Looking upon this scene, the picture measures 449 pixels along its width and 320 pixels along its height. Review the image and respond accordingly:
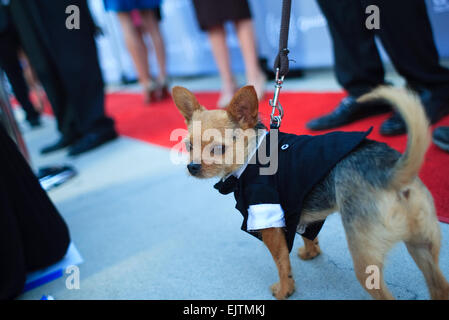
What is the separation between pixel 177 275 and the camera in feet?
4.29

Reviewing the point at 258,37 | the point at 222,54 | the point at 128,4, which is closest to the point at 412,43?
the point at 222,54

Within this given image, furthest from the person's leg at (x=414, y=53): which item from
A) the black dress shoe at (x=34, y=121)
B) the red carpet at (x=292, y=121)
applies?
the black dress shoe at (x=34, y=121)

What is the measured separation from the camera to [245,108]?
108 centimetres

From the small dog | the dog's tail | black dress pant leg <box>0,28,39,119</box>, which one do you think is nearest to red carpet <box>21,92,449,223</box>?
the small dog

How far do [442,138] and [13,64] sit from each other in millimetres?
4691

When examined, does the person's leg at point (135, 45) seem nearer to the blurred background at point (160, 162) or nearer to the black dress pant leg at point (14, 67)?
the blurred background at point (160, 162)

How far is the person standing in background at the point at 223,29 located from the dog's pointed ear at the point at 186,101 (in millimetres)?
1862

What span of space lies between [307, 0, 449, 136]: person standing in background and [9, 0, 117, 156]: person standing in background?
6.39ft

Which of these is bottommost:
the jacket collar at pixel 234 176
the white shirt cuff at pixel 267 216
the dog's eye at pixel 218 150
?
the white shirt cuff at pixel 267 216

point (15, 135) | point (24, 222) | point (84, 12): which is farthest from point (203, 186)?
point (84, 12)

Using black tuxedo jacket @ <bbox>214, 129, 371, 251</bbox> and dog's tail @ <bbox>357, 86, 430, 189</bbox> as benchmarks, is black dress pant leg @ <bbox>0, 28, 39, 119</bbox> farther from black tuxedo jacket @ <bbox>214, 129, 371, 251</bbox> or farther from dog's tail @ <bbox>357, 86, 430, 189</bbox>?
dog's tail @ <bbox>357, 86, 430, 189</bbox>

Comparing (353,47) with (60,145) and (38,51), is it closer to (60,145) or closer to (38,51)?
(38,51)

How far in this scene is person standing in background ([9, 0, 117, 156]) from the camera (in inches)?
106

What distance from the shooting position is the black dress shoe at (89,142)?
2965mm
